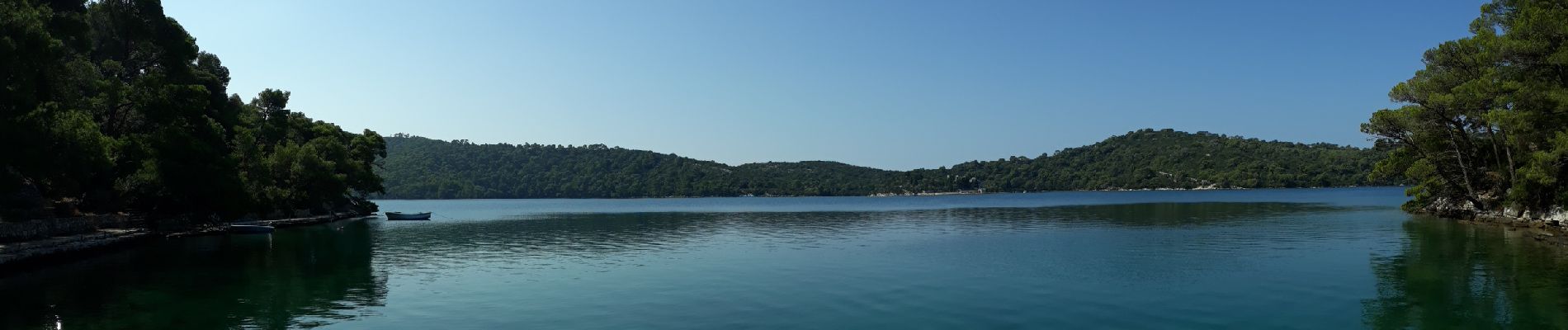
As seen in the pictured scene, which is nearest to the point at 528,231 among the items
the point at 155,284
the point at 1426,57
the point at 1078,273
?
the point at 155,284

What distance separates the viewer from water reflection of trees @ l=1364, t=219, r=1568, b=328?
23391mm

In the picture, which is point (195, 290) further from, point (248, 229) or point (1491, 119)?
point (1491, 119)

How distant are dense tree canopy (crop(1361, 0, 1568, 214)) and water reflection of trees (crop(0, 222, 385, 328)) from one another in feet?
207

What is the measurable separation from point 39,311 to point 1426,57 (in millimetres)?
88967

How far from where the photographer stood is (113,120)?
6256 cm

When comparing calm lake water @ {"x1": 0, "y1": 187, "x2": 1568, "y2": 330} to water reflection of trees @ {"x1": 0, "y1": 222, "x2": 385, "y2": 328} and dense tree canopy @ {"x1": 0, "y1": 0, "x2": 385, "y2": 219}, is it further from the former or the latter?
dense tree canopy @ {"x1": 0, "y1": 0, "x2": 385, "y2": 219}

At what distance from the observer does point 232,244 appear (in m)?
60.3

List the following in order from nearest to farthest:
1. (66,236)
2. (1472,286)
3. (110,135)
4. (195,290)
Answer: (1472,286) → (195,290) → (66,236) → (110,135)

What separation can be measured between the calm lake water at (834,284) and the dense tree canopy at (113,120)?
5.40m

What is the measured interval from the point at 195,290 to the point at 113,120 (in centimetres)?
4166

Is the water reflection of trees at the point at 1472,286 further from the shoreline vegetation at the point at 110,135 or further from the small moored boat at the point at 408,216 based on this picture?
the small moored boat at the point at 408,216

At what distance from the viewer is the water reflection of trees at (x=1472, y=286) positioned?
23.4 meters

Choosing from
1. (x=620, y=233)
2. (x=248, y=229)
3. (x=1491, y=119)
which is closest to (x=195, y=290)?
(x=620, y=233)

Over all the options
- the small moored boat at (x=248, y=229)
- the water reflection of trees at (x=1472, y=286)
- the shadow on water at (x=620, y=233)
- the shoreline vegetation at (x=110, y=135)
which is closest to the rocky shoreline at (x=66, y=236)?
the shoreline vegetation at (x=110, y=135)
